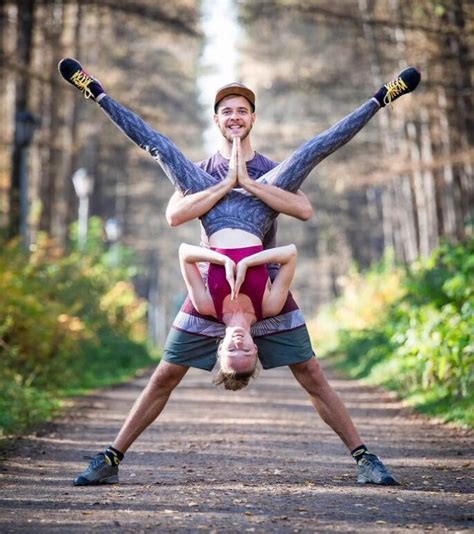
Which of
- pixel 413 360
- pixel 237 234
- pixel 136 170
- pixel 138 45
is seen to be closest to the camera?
pixel 237 234

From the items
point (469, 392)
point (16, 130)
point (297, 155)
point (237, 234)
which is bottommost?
point (469, 392)

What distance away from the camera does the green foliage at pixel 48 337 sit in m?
11.8

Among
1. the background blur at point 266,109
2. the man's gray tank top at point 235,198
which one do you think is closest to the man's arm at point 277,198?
the man's gray tank top at point 235,198

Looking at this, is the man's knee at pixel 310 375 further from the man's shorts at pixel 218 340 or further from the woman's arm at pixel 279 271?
the woman's arm at pixel 279 271

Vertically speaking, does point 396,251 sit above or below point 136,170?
below

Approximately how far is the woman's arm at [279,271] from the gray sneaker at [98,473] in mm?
1425

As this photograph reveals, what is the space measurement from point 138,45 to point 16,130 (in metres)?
18.2

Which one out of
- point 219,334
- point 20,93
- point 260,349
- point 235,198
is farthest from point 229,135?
point 20,93

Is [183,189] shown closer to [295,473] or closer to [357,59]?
[295,473]

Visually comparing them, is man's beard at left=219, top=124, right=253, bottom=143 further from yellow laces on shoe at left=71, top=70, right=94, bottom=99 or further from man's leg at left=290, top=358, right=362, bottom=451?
man's leg at left=290, top=358, right=362, bottom=451

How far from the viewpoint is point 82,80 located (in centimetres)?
671

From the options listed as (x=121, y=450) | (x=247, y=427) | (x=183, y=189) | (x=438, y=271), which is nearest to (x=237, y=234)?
(x=183, y=189)

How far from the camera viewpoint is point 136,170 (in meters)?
41.6

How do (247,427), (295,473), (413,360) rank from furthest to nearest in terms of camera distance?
(413,360) → (247,427) → (295,473)
